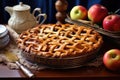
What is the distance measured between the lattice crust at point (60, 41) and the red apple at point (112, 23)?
0.05 meters

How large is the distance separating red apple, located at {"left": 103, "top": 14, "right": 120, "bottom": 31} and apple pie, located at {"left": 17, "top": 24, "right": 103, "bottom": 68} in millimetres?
45

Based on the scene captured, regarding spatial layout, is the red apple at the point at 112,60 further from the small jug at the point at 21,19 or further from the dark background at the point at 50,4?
the dark background at the point at 50,4

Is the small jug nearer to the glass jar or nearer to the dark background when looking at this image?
the glass jar

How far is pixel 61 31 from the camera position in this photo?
94 centimetres

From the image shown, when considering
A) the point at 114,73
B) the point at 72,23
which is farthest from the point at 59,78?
the point at 72,23

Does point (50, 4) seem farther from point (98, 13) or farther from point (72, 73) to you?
point (72, 73)

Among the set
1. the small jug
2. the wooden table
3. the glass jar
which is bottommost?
the wooden table

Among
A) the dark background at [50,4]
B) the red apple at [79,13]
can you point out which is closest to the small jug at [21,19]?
the red apple at [79,13]

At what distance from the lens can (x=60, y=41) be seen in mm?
876

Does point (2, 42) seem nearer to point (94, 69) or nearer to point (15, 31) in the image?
point (15, 31)

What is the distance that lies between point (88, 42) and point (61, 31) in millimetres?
121

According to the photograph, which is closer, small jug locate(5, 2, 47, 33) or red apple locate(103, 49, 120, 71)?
red apple locate(103, 49, 120, 71)

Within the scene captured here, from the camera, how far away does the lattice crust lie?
2.66 feet

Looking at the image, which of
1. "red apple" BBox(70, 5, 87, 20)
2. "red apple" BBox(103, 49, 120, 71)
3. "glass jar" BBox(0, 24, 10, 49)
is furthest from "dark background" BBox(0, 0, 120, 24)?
"red apple" BBox(103, 49, 120, 71)
